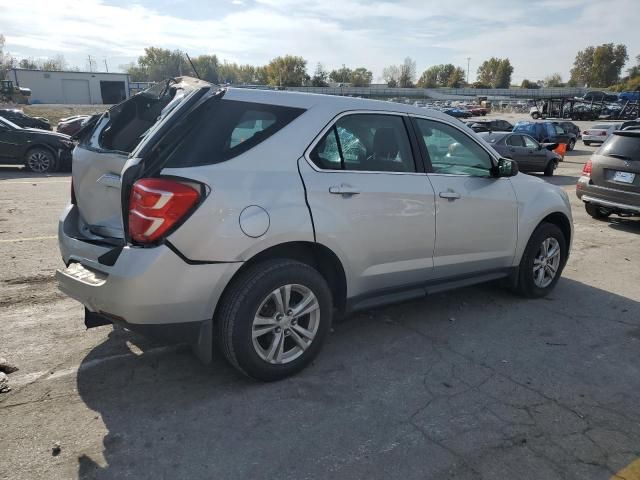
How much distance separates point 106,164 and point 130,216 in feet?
2.37

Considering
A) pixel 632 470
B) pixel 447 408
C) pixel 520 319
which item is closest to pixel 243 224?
pixel 447 408

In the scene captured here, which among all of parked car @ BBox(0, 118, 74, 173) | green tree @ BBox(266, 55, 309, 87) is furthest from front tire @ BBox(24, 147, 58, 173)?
green tree @ BBox(266, 55, 309, 87)

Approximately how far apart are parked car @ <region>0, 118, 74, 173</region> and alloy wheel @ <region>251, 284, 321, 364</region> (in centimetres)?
1331

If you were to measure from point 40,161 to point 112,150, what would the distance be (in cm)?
1251

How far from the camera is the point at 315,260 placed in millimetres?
3674

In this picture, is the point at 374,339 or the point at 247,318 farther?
the point at 374,339

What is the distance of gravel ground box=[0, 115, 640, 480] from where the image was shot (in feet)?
8.80

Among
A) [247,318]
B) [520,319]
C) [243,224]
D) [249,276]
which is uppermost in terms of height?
[243,224]

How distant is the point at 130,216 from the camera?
298 cm

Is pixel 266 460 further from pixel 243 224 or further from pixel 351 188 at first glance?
pixel 351 188

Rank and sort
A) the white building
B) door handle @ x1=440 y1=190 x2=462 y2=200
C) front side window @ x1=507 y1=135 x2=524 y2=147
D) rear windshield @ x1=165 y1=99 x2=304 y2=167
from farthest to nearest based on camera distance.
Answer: the white building, front side window @ x1=507 y1=135 x2=524 y2=147, door handle @ x1=440 y1=190 x2=462 y2=200, rear windshield @ x1=165 y1=99 x2=304 y2=167

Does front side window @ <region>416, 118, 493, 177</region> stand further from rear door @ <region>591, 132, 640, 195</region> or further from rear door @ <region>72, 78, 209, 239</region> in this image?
rear door @ <region>591, 132, 640, 195</region>

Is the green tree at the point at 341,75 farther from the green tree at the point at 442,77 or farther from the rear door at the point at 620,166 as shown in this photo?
the rear door at the point at 620,166

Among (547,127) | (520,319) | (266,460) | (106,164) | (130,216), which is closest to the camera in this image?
(266,460)
